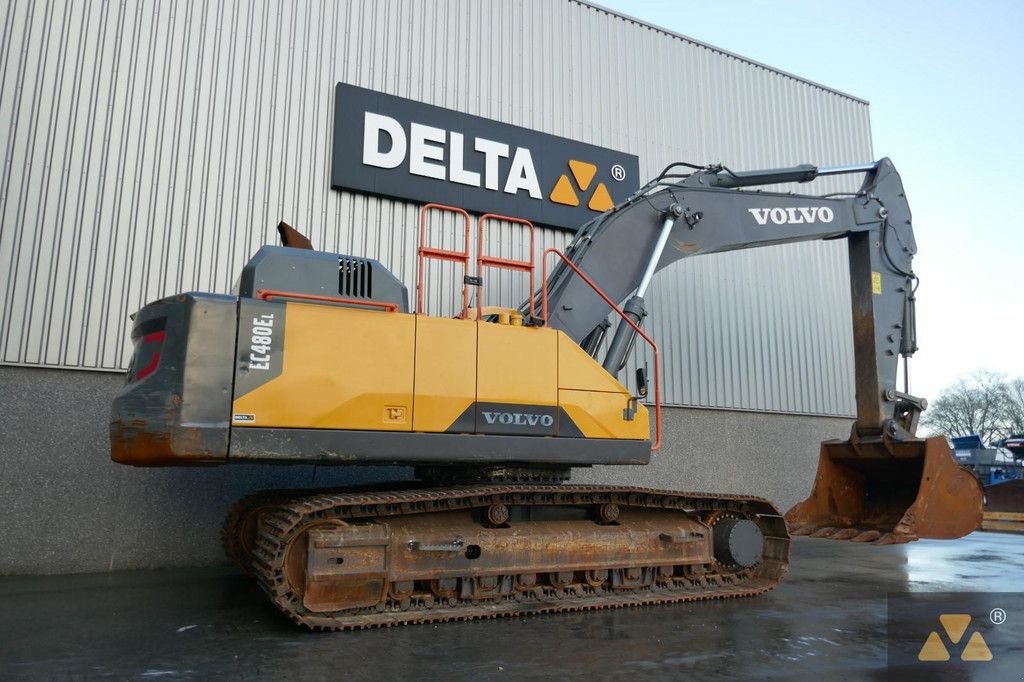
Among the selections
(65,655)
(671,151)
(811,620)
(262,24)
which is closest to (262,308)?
(65,655)

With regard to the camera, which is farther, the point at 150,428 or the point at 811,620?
the point at 811,620

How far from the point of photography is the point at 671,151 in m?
12.4

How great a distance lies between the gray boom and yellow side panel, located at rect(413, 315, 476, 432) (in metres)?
1.47

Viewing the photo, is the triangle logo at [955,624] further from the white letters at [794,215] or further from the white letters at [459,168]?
the white letters at [459,168]

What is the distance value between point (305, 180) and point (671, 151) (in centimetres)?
653

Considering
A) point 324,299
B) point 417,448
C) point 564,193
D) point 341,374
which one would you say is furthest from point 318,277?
point 564,193

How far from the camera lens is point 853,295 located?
29.5 feet

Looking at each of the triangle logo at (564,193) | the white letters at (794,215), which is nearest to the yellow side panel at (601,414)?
the white letters at (794,215)

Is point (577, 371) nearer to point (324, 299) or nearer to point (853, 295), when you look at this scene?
point (324, 299)

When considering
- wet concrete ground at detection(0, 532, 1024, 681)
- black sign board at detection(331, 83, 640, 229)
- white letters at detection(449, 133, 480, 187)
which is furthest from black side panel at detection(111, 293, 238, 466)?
white letters at detection(449, 133, 480, 187)

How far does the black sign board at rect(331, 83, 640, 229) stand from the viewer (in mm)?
9602

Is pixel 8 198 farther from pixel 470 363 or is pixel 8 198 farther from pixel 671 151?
pixel 671 151

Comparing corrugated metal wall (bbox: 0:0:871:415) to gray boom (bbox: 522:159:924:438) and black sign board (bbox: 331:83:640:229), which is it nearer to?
black sign board (bbox: 331:83:640:229)

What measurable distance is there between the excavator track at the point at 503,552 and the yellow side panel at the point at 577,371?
0.89 metres
